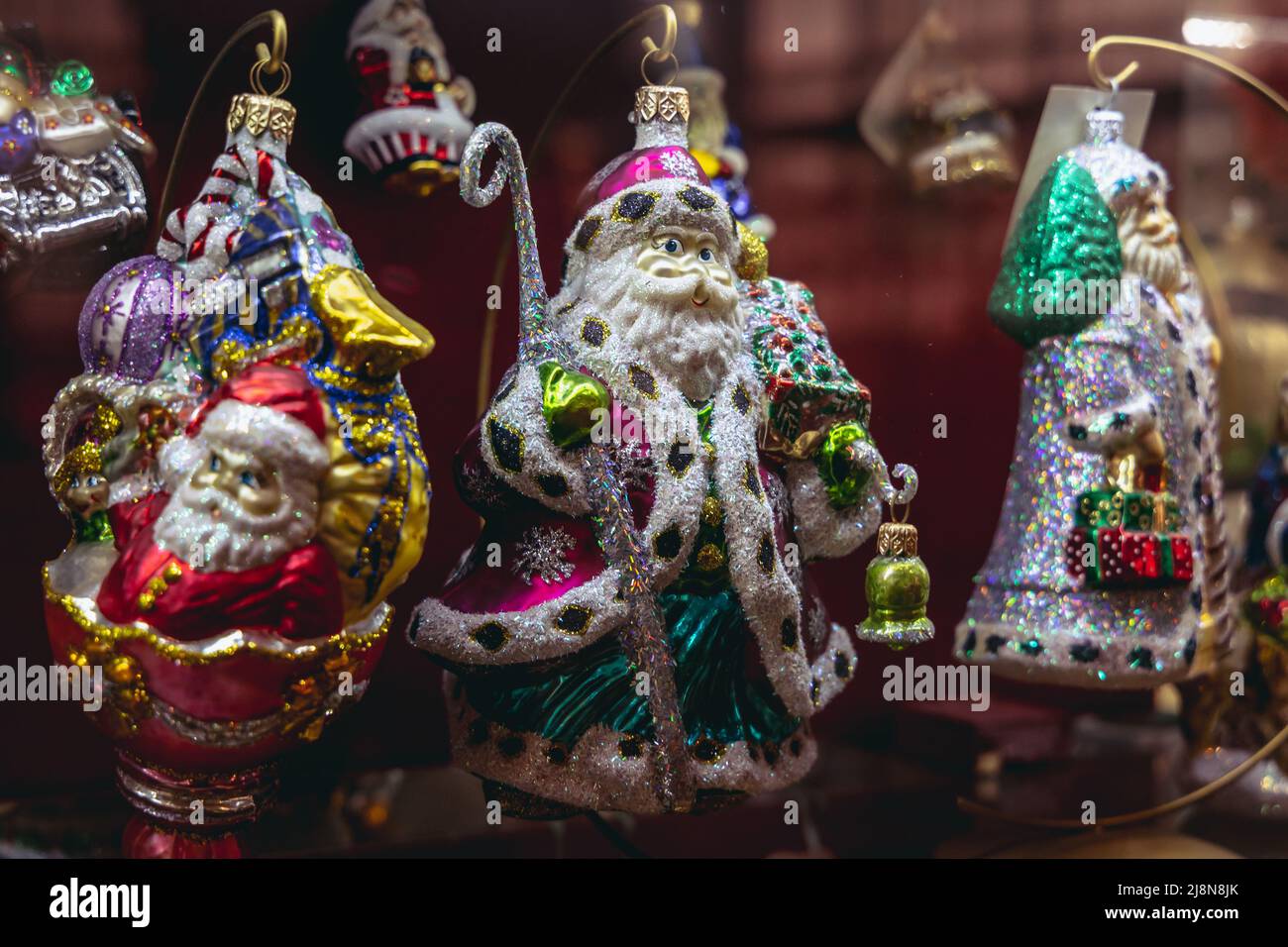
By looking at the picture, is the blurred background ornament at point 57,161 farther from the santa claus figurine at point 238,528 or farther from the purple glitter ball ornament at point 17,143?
the santa claus figurine at point 238,528

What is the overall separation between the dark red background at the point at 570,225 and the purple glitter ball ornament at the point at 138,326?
166 mm

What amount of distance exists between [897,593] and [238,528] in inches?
39.7

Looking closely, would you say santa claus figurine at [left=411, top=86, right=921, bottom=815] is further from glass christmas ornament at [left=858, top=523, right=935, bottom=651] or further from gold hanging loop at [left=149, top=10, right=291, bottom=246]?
gold hanging loop at [left=149, top=10, right=291, bottom=246]

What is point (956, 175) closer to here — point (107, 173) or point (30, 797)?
point (107, 173)

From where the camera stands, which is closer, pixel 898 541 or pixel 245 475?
pixel 245 475

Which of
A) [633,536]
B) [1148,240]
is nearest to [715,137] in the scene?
[1148,240]

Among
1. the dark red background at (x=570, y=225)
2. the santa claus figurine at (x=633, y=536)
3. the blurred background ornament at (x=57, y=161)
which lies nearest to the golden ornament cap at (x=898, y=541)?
the santa claus figurine at (x=633, y=536)

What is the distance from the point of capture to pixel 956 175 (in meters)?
3.01

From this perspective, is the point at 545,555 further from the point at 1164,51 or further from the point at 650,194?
the point at 1164,51

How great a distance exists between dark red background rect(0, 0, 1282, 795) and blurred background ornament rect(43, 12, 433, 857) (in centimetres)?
23

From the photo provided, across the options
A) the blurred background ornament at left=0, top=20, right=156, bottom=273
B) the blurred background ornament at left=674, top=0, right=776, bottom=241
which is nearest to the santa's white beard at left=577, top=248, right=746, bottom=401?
the blurred background ornament at left=674, top=0, right=776, bottom=241

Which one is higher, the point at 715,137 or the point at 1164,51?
the point at 1164,51

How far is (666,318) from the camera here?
7.73ft
